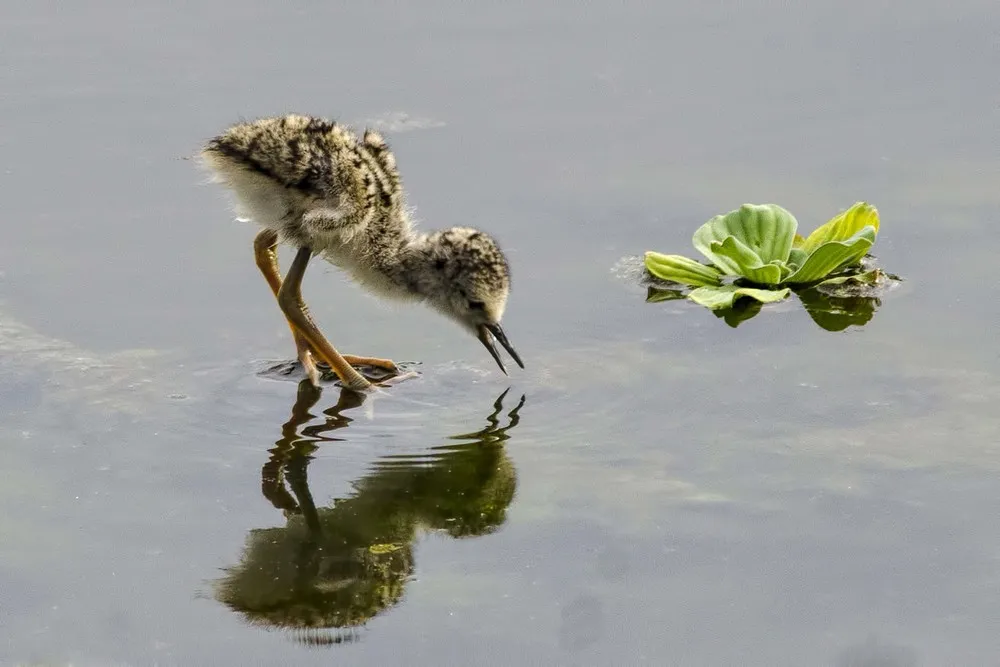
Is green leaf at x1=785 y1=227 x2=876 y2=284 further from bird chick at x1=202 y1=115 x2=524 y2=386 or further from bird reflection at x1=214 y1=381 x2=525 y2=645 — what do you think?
bird reflection at x1=214 y1=381 x2=525 y2=645

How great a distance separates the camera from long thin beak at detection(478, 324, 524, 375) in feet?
19.0

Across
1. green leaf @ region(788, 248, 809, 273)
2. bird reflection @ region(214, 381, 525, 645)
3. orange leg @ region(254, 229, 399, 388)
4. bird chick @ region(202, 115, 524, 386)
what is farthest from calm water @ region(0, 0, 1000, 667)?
green leaf @ region(788, 248, 809, 273)

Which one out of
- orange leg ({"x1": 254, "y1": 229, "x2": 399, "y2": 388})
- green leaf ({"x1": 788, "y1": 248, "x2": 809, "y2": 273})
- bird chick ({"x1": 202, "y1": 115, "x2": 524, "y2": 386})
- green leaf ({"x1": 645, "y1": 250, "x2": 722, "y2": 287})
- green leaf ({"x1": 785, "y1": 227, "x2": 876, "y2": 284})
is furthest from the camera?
green leaf ({"x1": 788, "y1": 248, "x2": 809, "y2": 273})

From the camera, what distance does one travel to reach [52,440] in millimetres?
5348

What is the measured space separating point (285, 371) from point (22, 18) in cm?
393

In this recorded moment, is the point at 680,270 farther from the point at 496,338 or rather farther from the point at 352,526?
the point at 352,526

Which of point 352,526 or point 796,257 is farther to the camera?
point 796,257

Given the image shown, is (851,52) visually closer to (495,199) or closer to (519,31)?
(519,31)

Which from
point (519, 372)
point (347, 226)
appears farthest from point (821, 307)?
point (347, 226)

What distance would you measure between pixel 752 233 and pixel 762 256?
128 mm

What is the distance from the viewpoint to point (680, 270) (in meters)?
6.44

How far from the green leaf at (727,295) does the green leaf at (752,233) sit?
0.34 feet

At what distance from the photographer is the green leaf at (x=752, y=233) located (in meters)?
6.47

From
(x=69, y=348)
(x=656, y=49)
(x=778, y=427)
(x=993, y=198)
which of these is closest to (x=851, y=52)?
(x=656, y=49)
